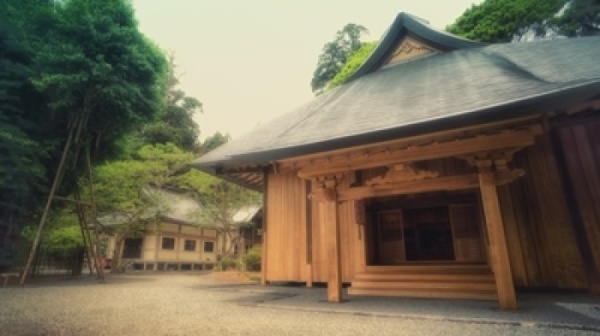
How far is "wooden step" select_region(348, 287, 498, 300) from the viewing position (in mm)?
4977

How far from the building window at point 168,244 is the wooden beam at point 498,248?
21937mm

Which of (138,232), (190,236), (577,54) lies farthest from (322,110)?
(190,236)

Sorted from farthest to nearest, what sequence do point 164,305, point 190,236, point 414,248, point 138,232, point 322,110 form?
Answer: point 190,236
point 138,232
point 414,248
point 322,110
point 164,305

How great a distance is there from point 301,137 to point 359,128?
3.42 feet

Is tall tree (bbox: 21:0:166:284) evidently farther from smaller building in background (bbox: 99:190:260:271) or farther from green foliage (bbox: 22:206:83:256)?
smaller building in background (bbox: 99:190:260:271)

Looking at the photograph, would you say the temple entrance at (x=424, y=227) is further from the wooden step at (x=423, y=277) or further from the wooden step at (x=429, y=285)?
the wooden step at (x=429, y=285)

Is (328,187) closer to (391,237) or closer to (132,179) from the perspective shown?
(391,237)

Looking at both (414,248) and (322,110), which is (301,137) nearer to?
(322,110)

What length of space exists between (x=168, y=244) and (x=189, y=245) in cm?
188

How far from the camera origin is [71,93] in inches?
376

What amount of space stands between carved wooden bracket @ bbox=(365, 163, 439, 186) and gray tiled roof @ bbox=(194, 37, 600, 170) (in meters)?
0.67

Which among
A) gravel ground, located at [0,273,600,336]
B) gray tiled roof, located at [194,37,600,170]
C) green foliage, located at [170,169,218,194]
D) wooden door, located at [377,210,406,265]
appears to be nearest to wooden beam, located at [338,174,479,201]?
gray tiled roof, located at [194,37,600,170]

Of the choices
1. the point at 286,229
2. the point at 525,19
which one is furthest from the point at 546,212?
the point at 525,19

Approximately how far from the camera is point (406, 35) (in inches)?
385
